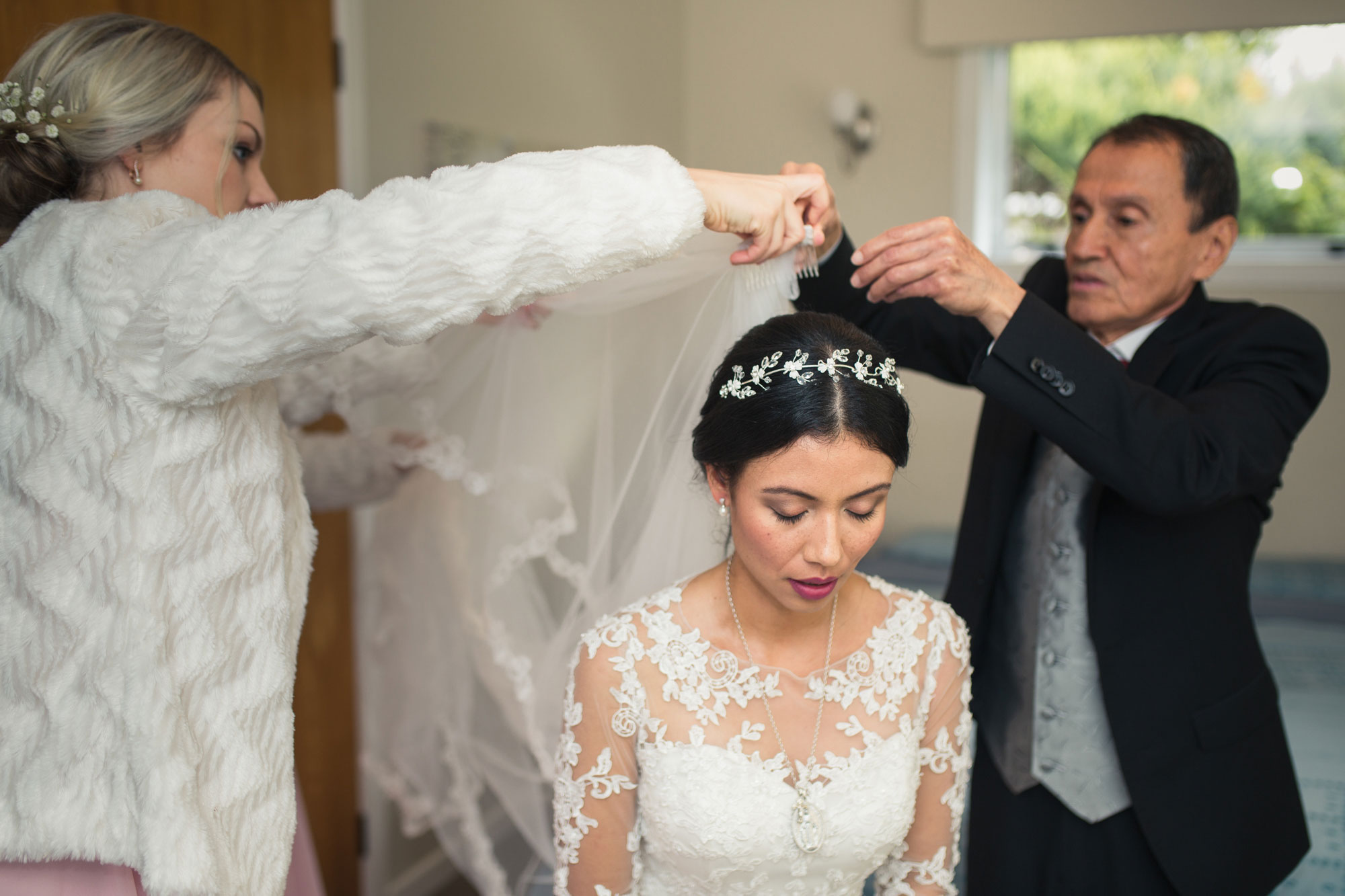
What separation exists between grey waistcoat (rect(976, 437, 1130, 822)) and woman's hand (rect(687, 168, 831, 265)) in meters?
0.61

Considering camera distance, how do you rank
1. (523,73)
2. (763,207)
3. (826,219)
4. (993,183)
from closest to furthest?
(763,207), (826,219), (523,73), (993,183)

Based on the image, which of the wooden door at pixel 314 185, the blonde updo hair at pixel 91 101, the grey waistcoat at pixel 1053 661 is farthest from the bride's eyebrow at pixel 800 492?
the wooden door at pixel 314 185

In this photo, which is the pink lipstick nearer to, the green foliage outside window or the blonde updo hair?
the blonde updo hair

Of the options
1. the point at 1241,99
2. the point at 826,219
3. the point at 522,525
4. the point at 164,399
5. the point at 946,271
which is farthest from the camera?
the point at 1241,99

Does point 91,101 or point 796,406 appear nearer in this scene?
point 91,101

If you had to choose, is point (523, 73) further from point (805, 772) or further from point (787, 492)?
point (805, 772)

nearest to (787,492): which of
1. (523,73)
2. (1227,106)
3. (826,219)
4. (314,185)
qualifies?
(826,219)

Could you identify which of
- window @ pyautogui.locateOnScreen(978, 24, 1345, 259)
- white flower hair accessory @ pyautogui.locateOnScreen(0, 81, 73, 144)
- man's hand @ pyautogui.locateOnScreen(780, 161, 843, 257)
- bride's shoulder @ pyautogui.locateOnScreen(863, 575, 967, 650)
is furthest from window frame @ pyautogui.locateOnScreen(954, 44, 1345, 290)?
white flower hair accessory @ pyautogui.locateOnScreen(0, 81, 73, 144)

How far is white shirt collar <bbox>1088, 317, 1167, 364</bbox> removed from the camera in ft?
5.78

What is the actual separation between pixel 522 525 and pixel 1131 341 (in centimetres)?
108

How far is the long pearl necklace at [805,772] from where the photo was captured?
4.50ft

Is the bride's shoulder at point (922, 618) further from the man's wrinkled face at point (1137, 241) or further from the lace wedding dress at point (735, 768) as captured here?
the man's wrinkled face at point (1137, 241)

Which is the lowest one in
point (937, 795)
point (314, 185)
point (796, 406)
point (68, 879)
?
point (937, 795)

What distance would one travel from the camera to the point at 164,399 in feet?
3.49
